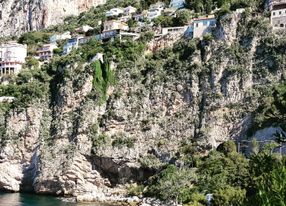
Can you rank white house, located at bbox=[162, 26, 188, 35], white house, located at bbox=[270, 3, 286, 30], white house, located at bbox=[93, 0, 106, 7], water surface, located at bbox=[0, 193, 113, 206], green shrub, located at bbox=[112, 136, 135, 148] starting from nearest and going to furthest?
water surface, located at bbox=[0, 193, 113, 206], white house, located at bbox=[270, 3, 286, 30], green shrub, located at bbox=[112, 136, 135, 148], white house, located at bbox=[162, 26, 188, 35], white house, located at bbox=[93, 0, 106, 7]

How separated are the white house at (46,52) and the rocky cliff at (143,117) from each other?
15.4 meters

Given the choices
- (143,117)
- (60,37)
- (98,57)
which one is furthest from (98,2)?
(143,117)

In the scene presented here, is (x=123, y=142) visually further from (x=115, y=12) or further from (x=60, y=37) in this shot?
(x=115, y=12)

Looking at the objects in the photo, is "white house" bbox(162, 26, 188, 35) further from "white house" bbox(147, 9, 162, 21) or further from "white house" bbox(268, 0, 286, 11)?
"white house" bbox(147, 9, 162, 21)

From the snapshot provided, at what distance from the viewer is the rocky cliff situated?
48.0 metres

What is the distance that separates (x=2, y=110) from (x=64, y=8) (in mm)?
44221

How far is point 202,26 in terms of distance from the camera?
54.2 m

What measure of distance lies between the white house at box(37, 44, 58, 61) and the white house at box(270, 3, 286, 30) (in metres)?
32.5

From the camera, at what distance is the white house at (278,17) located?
48.5 m

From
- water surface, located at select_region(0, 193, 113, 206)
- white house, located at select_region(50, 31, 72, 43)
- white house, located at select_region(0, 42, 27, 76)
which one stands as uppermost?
white house, located at select_region(50, 31, 72, 43)

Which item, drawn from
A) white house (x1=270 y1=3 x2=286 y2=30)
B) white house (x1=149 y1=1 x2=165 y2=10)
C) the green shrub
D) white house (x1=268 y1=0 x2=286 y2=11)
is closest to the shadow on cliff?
the green shrub

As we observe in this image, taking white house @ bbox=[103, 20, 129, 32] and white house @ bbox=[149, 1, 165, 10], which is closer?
white house @ bbox=[103, 20, 129, 32]

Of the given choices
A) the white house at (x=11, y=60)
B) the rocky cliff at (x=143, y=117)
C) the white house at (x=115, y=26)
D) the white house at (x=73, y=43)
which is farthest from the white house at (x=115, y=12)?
the rocky cliff at (x=143, y=117)

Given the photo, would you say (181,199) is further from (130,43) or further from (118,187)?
(130,43)
